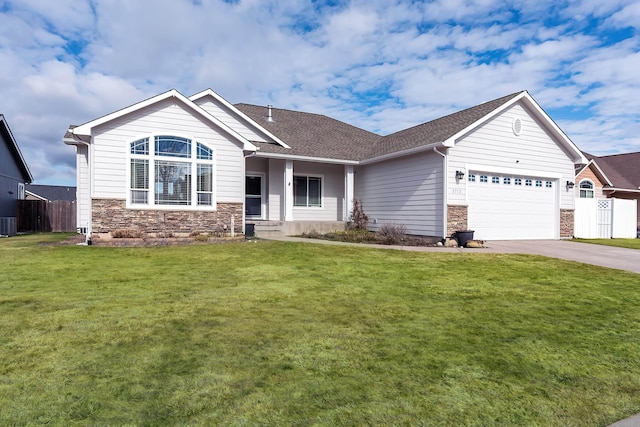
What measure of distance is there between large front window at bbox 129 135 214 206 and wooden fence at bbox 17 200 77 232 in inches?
483

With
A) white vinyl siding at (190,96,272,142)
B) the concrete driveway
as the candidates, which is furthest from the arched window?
white vinyl siding at (190,96,272,142)

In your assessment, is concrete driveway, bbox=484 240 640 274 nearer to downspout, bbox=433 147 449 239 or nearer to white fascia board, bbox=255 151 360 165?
downspout, bbox=433 147 449 239

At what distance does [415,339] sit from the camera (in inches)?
160

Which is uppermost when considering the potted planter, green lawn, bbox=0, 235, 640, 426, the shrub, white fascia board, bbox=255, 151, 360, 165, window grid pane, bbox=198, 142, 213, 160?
white fascia board, bbox=255, 151, 360, 165

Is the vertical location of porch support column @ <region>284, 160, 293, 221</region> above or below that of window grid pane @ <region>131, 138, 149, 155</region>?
below

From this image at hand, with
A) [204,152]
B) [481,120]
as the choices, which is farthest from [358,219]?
[204,152]

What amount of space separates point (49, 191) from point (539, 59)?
202 feet

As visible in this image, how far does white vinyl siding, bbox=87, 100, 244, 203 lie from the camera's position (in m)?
12.6

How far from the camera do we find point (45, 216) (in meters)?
22.3

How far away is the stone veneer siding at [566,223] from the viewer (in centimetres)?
1717

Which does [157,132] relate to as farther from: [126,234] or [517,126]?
[517,126]

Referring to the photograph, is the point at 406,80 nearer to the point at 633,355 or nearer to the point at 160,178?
the point at 160,178

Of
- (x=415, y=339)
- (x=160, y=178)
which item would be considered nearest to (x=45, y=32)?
(x=160, y=178)

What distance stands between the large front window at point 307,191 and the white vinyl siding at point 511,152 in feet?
23.0
